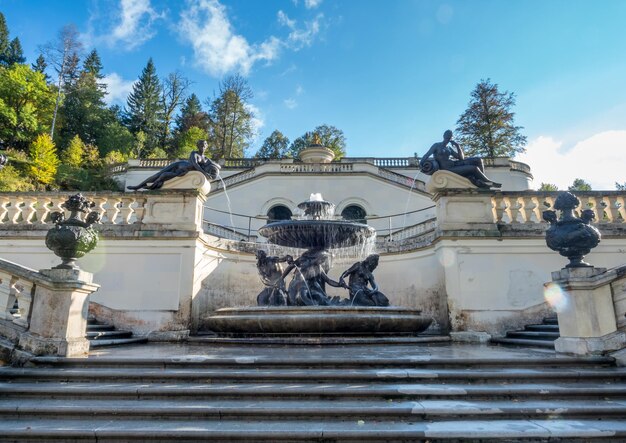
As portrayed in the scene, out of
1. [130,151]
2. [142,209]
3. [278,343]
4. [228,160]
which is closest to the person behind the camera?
[278,343]

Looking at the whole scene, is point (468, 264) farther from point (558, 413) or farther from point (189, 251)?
point (189, 251)

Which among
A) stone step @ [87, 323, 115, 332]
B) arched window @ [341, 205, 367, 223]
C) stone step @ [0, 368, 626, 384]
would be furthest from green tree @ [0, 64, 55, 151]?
stone step @ [0, 368, 626, 384]

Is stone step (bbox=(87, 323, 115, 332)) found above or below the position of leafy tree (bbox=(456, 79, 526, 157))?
below

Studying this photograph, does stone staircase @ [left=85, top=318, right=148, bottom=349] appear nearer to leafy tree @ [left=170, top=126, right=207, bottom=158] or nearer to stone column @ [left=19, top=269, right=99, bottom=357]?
stone column @ [left=19, top=269, right=99, bottom=357]

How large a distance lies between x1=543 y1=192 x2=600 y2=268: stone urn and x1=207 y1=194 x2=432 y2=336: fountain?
Answer: 2864 millimetres

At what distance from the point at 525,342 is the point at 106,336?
8.10 metres

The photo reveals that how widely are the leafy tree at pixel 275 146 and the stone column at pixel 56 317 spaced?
4429cm

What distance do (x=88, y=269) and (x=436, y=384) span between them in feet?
26.8

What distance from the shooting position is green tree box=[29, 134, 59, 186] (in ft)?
92.2

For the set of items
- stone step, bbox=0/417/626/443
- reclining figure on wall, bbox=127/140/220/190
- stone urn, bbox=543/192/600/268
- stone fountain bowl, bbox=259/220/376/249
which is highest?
reclining figure on wall, bbox=127/140/220/190

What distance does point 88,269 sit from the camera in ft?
28.7

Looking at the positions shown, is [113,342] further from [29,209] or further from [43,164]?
[43,164]

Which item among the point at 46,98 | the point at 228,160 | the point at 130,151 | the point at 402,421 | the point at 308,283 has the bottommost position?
the point at 402,421

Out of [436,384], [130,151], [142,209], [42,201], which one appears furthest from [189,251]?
[130,151]
